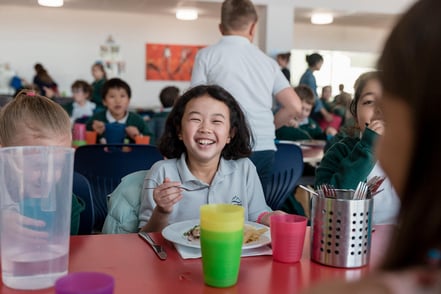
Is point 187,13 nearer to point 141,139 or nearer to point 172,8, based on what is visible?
point 172,8

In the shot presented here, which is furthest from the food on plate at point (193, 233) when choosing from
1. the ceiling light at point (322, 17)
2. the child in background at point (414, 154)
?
the ceiling light at point (322, 17)

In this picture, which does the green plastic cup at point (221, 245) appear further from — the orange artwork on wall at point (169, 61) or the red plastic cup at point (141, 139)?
the orange artwork on wall at point (169, 61)

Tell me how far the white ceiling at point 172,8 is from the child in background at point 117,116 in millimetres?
2907

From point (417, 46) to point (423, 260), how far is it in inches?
7.3

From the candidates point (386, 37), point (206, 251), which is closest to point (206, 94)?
point (206, 251)

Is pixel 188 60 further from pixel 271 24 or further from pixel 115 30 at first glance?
pixel 271 24

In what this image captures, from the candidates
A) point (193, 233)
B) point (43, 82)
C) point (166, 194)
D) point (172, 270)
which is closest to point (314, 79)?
point (43, 82)

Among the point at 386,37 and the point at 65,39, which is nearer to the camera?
the point at 386,37

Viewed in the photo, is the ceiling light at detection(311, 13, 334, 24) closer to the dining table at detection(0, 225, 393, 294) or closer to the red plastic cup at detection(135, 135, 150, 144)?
the red plastic cup at detection(135, 135, 150, 144)

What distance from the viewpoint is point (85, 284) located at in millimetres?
745

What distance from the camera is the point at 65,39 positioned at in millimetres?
8016

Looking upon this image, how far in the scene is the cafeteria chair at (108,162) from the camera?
2244 millimetres

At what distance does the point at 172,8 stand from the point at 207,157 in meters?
5.98

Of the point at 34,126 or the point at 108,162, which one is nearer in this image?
the point at 34,126
